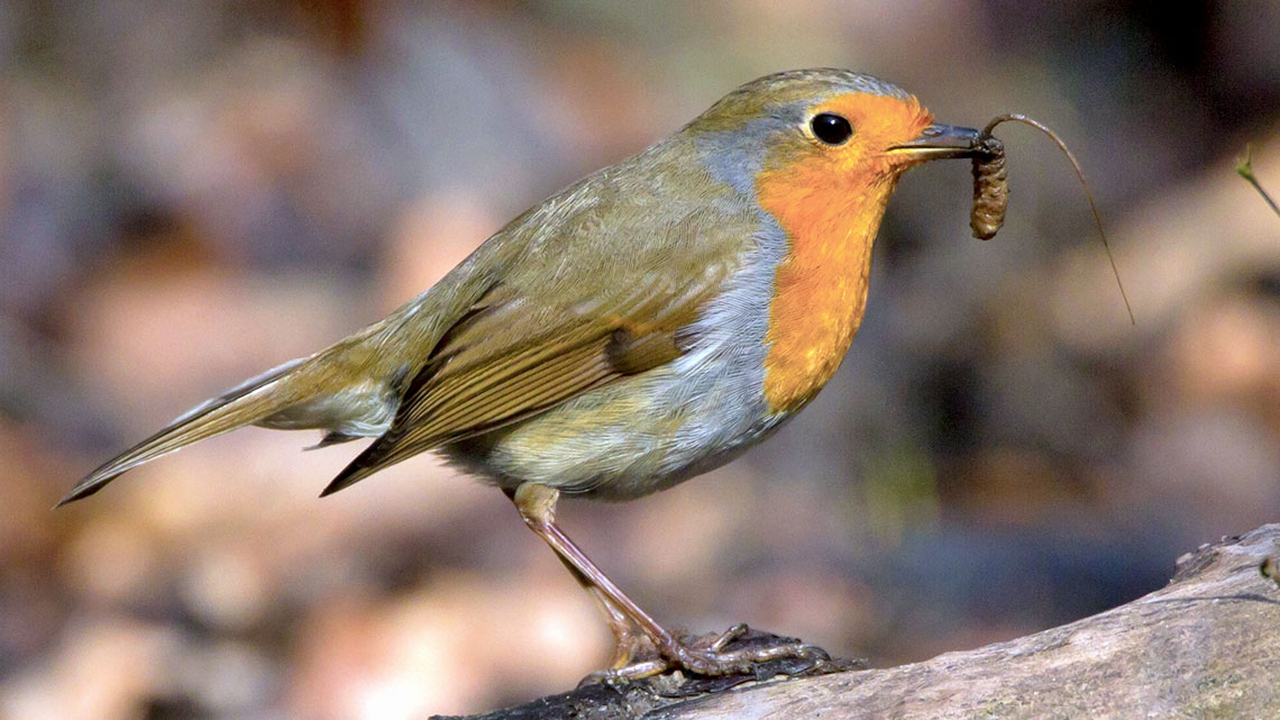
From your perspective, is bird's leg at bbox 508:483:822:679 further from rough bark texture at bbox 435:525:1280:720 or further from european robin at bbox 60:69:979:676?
rough bark texture at bbox 435:525:1280:720

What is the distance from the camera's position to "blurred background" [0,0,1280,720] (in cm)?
520

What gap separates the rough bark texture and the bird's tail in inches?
52.9

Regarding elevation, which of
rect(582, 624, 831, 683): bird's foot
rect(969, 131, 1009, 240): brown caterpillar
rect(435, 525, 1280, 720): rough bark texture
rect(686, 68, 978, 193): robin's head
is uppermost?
rect(686, 68, 978, 193): robin's head

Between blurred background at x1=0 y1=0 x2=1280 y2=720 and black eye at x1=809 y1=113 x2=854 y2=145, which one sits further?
blurred background at x1=0 y1=0 x2=1280 y2=720

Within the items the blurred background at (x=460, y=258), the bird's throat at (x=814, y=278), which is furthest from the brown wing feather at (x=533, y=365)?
the blurred background at (x=460, y=258)

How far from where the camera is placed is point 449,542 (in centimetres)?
552

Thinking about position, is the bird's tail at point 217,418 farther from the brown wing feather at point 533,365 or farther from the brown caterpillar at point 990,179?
the brown caterpillar at point 990,179

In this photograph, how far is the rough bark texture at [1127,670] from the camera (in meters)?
2.42

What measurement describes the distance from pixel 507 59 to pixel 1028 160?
9.07 feet

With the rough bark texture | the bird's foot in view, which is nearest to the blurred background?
the bird's foot

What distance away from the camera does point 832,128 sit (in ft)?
11.2

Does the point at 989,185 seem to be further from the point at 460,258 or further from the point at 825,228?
the point at 460,258

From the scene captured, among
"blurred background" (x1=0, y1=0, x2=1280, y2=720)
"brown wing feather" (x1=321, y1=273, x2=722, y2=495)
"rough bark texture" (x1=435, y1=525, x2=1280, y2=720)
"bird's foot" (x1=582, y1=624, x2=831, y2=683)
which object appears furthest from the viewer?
"blurred background" (x1=0, y1=0, x2=1280, y2=720)

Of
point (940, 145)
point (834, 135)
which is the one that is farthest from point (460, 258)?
point (940, 145)
